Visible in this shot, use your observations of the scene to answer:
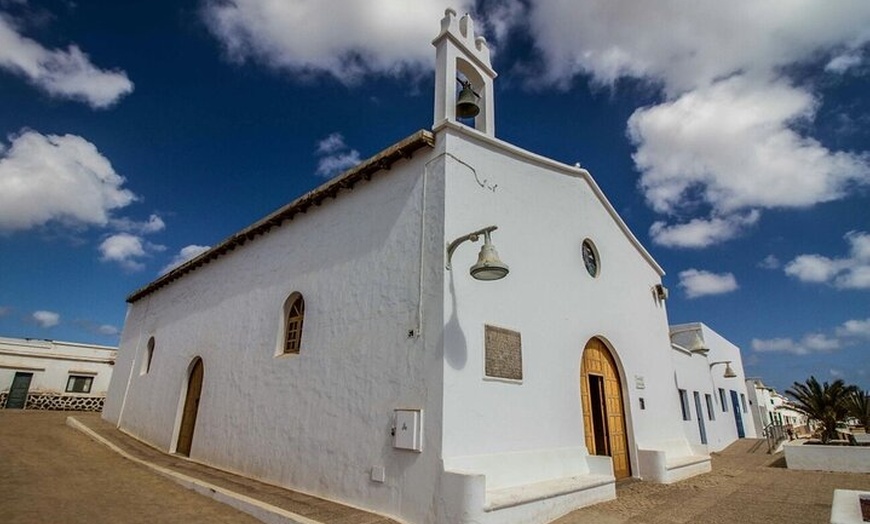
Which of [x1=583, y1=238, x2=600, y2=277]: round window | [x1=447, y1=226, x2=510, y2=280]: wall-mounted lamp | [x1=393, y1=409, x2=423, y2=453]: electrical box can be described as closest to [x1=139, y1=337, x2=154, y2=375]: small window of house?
[x1=393, y1=409, x2=423, y2=453]: electrical box

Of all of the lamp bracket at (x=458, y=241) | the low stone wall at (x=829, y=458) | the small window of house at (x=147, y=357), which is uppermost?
the lamp bracket at (x=458, y=241)

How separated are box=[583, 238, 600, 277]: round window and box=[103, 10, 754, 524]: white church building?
7 cm

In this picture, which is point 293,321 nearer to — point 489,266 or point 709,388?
point 489,266

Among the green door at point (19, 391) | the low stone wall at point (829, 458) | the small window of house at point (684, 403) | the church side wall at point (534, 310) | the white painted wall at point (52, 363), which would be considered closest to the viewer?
the church side wall at point (534, 310)

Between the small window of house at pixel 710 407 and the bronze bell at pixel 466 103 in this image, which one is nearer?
the bronze bell at pixel 466 103

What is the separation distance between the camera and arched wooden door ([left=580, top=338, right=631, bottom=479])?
25.3 feet

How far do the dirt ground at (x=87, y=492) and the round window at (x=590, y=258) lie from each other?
7004 mm

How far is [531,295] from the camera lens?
6754 millimetres

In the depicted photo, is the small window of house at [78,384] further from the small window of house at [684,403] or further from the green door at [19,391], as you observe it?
the small window of house at [684,403]

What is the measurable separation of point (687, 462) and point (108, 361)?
28097 mm

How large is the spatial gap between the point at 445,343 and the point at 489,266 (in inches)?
41.8

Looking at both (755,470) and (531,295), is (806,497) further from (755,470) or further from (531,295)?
(531,295)

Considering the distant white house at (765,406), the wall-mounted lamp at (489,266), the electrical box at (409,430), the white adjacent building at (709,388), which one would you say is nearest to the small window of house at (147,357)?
the electrical box at (409,430)

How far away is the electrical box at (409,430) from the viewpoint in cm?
513
